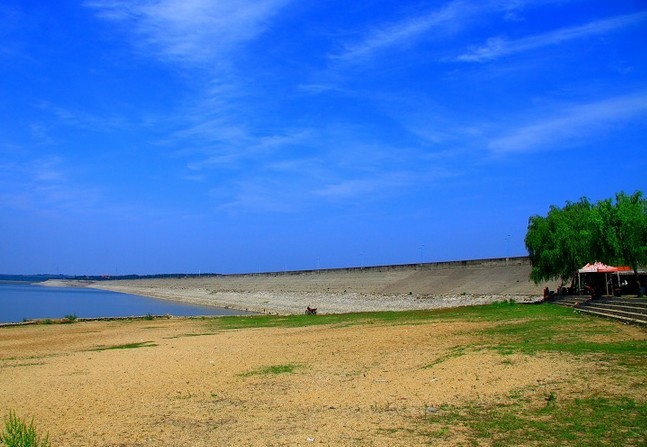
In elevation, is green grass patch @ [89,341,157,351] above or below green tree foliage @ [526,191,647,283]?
below

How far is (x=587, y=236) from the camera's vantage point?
3403 cm

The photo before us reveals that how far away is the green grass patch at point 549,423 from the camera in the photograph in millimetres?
6859

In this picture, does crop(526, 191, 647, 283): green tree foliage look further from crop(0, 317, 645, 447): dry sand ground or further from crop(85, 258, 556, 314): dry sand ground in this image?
crop(0, 317, 645, 447): dry sand ground

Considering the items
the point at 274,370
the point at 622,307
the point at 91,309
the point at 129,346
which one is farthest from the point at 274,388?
the point at 91,309

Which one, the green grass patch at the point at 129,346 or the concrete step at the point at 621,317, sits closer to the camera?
the concrete step at the point at 621,317

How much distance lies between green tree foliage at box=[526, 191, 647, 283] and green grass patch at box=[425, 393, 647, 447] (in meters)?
26.2

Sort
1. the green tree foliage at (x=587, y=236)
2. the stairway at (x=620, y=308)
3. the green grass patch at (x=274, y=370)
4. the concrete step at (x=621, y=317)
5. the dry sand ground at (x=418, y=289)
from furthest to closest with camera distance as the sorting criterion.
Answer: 1. the dry sand ground at (x=418, y=289)
2. the green tree foliage at (x=587, y=236)
3. the stairway at (x=620, y=308)
4. the concrete step at (x=621, y=317)
5. the green grass patch at (x=274, y=370)

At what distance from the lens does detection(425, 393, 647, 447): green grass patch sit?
6859mm

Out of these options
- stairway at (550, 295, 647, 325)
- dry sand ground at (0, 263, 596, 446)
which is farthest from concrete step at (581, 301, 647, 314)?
dry sand ground at (0, 263, 596, 446)

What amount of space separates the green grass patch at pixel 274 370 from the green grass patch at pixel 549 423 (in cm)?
556

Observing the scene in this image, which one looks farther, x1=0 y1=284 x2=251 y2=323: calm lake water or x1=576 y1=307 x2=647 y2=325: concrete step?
x1=0 y1=284 x2=251 y2=323: calm lake water

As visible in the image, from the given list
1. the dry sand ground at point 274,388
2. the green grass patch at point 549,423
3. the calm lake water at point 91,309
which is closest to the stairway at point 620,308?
the dry sand ground at point 274,388

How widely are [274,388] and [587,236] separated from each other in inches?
1102

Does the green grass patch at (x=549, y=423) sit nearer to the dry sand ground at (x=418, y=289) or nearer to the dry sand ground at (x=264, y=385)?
the dry sand ground at (x=264, y=385)
